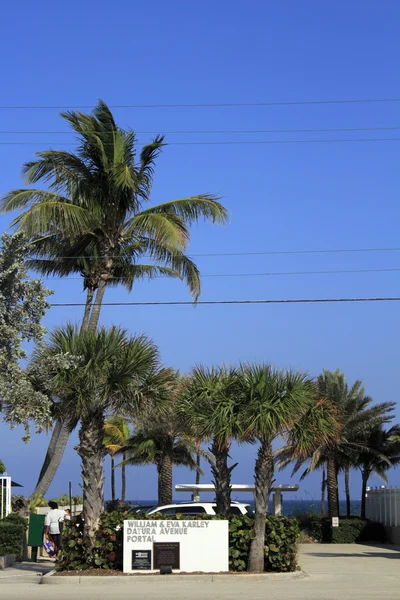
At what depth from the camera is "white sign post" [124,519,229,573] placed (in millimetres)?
18344

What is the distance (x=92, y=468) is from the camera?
62.5ft

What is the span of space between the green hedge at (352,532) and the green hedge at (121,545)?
56.2 feet

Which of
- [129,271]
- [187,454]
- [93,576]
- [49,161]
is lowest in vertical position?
[93,576]

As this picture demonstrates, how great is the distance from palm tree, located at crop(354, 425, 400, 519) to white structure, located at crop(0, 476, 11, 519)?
59.2 ft

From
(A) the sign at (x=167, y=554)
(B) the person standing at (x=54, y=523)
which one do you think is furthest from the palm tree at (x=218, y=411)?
(B) the person standing at (x=54, y=523)

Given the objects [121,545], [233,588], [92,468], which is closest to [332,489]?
[121,545]

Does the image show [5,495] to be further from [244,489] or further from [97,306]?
[244,489]

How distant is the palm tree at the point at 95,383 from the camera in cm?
1850

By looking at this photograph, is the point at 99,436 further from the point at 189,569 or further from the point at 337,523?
the point at 337,523

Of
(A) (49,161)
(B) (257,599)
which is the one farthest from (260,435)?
(A) (49,161)

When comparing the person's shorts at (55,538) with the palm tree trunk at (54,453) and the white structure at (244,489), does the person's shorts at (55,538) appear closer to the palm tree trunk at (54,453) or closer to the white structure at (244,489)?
the palm tree trunk at (54,453)

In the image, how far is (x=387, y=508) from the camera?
35469mm

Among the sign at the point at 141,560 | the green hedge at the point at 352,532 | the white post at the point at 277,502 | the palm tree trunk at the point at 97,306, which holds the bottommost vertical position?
the green hedge at the point at 352,532

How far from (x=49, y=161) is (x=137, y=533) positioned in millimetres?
13665
